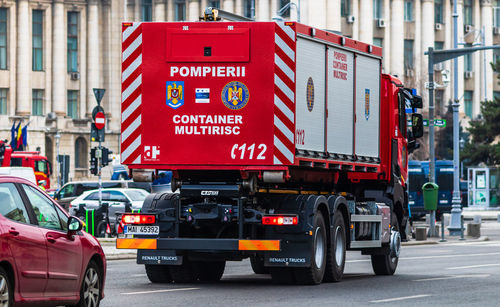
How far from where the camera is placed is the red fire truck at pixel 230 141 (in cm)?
1838

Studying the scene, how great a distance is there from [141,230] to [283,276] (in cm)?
218

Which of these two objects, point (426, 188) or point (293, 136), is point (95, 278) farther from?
point (426, 188)

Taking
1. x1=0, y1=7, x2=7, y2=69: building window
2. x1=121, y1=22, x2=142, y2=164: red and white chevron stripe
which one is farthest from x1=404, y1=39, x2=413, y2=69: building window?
x1=121, y1=22, x2=142, y2=164: red and white chevron stripe

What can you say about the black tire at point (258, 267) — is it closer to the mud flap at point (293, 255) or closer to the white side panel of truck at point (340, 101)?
the white side panel of truck at point (340, 101)

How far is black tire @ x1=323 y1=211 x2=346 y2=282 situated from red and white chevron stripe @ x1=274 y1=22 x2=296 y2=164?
1.86 m

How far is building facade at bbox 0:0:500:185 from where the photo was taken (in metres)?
96.1

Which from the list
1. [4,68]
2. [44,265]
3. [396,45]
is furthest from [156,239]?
[396,45]

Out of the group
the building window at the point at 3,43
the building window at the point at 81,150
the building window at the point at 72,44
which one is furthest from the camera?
the building window at the point at 72,44

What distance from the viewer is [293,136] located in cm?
1841

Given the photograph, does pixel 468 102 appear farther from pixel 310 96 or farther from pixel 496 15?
pixel 310 96

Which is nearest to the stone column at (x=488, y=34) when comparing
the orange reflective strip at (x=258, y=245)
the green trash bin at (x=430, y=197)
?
the green trash bin at (x=430, y=197)

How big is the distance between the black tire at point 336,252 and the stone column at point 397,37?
→ 82.6m

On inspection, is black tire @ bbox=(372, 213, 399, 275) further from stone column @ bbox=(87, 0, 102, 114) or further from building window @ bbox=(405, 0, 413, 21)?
building window @ bbox=(405, 0, 413, 21)

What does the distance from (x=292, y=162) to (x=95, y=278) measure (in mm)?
4735
